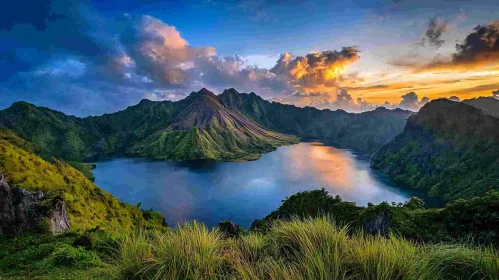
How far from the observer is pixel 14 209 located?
18.4 meters

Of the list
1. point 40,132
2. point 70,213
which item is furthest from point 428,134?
point 40,132

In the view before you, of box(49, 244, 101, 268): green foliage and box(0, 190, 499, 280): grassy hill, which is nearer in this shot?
box(0, 190, 499, 280): grassy hill

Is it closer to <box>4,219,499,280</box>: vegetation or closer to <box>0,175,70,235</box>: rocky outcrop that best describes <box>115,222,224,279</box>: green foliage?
<box>4,219,499,280</box>: vegetation

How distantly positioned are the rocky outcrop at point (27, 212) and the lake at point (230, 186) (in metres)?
39.4

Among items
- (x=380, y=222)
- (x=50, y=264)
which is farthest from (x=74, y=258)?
(x=380, y=222)

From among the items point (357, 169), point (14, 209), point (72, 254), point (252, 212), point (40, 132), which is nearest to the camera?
point (72, 254)

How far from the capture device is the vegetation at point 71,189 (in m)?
23.9

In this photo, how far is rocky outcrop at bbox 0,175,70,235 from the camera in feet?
57.3

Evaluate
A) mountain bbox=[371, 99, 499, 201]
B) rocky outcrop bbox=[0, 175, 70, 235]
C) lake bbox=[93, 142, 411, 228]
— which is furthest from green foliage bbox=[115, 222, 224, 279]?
mountain bbox=[371, 99, 499, 201]

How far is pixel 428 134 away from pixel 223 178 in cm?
11789

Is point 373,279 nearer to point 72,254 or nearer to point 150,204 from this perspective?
point 72,254

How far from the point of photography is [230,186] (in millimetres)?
100938

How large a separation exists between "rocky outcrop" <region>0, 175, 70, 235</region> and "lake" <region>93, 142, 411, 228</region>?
129 feet

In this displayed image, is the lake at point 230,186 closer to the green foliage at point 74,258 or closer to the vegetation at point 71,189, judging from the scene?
the vegetation at point 71,189
